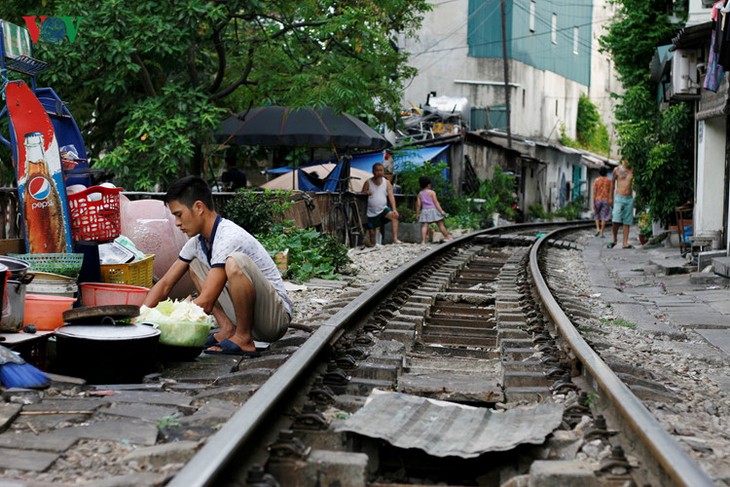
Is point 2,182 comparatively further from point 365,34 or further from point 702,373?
point 702,373

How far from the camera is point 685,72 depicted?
1577 cm

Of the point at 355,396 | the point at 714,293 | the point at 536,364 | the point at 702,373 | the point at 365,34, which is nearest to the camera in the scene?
the point at 355,396

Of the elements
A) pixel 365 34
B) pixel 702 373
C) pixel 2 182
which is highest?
pixel 365 34

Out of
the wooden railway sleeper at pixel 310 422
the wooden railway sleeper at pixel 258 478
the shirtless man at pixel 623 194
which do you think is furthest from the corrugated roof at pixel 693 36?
the wooden railway sleeper at pixel 258 478

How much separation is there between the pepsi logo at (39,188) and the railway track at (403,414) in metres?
2.05

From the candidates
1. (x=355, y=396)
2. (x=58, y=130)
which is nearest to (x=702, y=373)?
(x=355, y=396)

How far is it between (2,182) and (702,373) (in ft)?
43.3

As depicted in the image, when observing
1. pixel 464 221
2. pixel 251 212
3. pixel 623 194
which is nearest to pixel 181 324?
pixel 251 212

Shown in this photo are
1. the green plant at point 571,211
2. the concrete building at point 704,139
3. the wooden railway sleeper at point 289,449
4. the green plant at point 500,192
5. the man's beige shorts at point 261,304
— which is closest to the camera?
the wooden railway sleeper at point 289,449

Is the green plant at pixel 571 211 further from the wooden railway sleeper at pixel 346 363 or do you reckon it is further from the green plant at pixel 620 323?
the wooden railway sleeper at pixel 346 363

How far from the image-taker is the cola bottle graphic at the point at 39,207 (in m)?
6.97

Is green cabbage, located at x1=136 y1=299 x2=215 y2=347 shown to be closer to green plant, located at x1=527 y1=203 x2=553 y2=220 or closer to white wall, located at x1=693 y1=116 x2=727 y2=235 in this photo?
white wall, located at x1=693 y1=116 x2=727 y2=235

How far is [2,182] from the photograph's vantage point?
53.2ft

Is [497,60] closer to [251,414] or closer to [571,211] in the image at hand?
[571,211]
